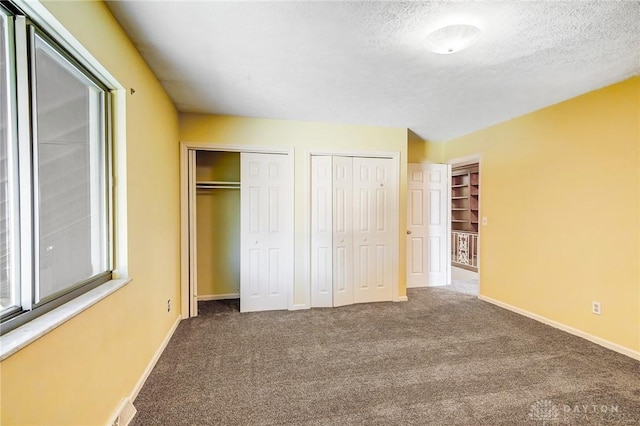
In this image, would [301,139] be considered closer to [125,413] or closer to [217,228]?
[217,228]

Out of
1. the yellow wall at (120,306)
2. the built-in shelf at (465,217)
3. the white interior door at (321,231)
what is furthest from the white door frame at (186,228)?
the built-in shelf at (465,217)

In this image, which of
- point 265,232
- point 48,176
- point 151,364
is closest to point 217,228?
point 265,232

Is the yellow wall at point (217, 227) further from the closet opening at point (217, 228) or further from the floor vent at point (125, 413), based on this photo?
the floor vent at point (125, 413)

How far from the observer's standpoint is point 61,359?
3.91 feet

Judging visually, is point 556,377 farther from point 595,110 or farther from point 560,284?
point 595,110

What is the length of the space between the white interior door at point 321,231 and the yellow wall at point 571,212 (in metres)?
2.21

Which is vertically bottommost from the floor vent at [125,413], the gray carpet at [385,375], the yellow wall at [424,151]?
the gray carpet at [385,375]

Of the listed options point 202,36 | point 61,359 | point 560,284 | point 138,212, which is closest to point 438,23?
point 202,36

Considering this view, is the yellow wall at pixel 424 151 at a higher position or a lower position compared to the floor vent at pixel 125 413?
higher

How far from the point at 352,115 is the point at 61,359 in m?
3.25

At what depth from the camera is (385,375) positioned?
7.24ft

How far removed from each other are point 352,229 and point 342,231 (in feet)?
0.48

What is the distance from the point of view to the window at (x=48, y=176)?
41.6 inches

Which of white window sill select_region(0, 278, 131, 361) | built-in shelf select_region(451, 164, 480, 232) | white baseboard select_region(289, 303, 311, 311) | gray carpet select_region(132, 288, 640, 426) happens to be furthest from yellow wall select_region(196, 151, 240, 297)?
built-in shelf select_region(451, 164, 480, 232)
